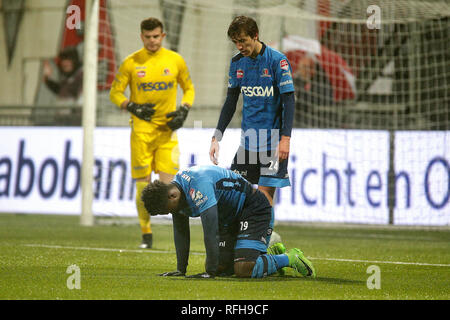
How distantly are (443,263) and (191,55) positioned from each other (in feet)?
31.1

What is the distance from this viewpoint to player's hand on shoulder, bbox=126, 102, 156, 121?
851cm

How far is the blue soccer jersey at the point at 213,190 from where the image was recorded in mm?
5480

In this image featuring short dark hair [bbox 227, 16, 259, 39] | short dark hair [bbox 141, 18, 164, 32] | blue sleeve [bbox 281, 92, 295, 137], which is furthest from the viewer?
short dark hair [bbox 141, 18, 164, 32]

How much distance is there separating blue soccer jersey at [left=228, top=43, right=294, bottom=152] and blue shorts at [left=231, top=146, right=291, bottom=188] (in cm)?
7

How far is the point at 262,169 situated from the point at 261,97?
58cm

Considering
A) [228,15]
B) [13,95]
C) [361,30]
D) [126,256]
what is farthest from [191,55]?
[126,256]

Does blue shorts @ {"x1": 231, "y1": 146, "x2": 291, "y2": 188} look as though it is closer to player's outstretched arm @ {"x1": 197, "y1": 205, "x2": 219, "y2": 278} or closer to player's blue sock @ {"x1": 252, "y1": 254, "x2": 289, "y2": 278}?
player's blue sock @ {"x1": 252, "y1": 254, "x2": 289, "y2": 278}

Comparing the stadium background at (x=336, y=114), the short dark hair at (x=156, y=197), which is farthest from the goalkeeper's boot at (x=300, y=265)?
the stadium background at (x=336, y=114)

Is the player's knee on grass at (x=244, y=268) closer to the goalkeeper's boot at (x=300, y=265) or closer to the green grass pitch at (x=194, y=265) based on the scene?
the green grass pitch at (x=194, y=265)

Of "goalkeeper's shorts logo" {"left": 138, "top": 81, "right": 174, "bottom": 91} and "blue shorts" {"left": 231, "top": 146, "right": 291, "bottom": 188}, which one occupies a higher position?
"goalkeeper's shorts logo" {"left": 138, "top": 81, "right": 174, "bottom": 91}

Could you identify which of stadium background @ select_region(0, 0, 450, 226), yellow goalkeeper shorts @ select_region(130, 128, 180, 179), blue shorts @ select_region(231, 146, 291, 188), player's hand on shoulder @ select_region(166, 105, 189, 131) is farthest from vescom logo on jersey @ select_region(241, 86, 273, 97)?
stadium background @ select_region(0, 0, 450, 226)

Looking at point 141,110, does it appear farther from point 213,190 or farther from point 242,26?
point 213,190

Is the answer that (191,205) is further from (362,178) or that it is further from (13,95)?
(13,95)

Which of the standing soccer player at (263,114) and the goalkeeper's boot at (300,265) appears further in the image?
the standing soccer player at (263,114)
